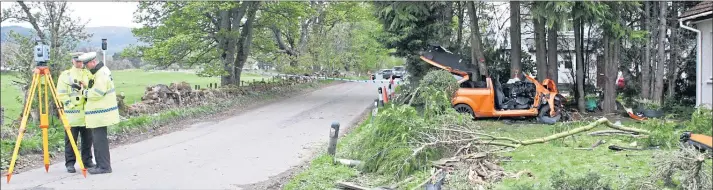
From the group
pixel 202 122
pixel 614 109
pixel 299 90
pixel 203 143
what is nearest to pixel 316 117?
pixel 202 122

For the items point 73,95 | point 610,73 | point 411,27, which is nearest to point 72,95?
point 73,95

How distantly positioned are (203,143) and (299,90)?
18006 mm

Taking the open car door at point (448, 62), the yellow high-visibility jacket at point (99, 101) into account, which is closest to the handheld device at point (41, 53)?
the yellow high-visibility jacket at point (99, 101)

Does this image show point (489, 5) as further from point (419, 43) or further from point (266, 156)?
point (266, 156)

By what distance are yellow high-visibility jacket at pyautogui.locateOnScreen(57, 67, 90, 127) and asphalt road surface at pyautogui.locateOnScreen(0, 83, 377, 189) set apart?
792mm

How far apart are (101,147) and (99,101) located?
0.64m

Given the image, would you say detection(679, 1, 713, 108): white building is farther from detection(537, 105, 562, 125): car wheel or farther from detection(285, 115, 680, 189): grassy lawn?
detection(285, 115, 680, 189): grassy lawn

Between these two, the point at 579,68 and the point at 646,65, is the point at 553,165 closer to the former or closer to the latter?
the point at 646,65

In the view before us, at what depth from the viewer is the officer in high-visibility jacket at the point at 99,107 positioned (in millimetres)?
8898

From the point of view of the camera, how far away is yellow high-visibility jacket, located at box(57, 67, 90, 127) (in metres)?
9.01

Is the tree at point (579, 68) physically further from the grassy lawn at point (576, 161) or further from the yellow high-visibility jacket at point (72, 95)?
the yellow high-visibility jacket at point (72, 95)

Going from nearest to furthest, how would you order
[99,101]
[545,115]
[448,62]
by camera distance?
[99,101]
[545,115]
[448,62]

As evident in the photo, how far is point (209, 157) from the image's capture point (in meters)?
10.6

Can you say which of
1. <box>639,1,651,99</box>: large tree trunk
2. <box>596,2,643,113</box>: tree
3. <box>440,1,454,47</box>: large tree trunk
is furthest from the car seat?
<box>639,1,651,99</box>: large tree trunk
